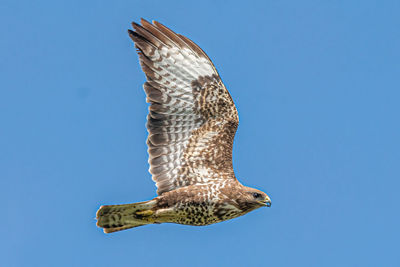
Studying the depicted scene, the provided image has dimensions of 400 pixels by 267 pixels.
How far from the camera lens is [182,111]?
12.0m

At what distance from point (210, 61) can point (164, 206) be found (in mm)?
3062

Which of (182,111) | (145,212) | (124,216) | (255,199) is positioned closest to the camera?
(255,199)

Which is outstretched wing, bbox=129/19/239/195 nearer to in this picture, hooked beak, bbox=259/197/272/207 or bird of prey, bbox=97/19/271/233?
bird of prey, bbox=97/19/271/233

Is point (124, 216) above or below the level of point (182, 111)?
below

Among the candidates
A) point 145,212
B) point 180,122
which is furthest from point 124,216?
point 180,122

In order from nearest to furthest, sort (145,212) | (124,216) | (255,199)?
(255,199) < (145,212) < (124,216)

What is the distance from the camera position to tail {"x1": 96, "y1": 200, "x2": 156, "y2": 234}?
11.2 metres

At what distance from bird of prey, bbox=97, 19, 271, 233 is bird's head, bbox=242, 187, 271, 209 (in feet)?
0.85

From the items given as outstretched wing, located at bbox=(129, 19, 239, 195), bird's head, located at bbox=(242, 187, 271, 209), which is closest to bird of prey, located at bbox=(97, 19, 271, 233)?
outstretched wing, located at bbox=(129, 19, 239, 195)

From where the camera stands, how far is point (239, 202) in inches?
433

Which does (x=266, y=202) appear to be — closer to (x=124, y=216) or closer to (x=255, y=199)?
(x=255, y=199)

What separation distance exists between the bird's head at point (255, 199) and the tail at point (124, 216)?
68.9 inches

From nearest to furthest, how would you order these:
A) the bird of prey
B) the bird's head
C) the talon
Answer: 1. the bird's head
2. the talon
3. the bird of prey

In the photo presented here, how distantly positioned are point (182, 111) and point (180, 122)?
0.74 ft
